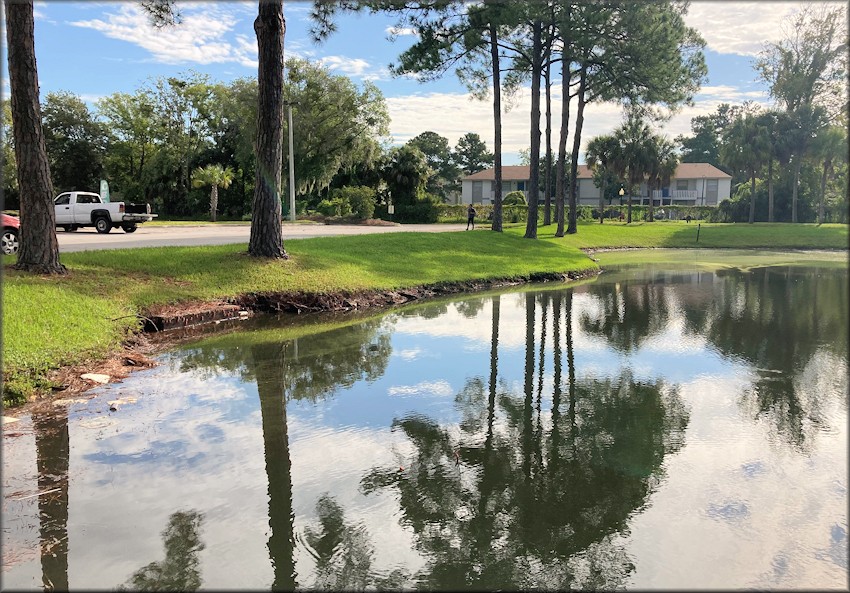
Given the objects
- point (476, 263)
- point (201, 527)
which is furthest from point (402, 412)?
point (476, 263)

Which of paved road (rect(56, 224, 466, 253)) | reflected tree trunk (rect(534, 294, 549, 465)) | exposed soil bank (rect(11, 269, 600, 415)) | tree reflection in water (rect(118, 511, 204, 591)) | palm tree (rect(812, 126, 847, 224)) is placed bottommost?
reflected tree trunk (rect(534, 294, 549, 465))

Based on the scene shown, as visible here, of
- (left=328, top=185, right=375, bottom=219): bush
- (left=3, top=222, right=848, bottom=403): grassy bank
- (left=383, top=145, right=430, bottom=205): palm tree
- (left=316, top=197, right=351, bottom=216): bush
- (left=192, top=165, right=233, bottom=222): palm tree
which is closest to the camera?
(left=3, top=222, right=848, bottom=403): grassy bank

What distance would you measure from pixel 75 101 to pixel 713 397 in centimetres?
5695

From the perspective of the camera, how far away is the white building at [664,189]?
241 ft

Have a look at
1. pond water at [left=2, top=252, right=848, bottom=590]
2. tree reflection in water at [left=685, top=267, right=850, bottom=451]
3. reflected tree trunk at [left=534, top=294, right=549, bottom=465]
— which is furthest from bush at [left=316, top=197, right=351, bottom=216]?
pond water at [left=2, top=252, right=848, bottom=590]

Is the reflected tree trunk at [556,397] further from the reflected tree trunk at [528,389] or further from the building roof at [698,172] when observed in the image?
the building roof at [698,172]

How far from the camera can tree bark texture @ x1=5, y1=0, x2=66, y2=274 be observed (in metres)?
10.3

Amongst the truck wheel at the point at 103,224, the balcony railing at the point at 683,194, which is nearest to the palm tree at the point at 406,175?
the truck wheel at the point at 103,224

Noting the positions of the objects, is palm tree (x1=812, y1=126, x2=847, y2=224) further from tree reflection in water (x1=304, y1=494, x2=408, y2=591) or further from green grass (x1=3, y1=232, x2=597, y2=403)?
tree reflection in water (x1=304, y1=494, x2=408, y2=591)

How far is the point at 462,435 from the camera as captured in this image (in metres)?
6.06

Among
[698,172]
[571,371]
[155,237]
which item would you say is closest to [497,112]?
[155,237]

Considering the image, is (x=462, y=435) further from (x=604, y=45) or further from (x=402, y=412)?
(x=604, y=45)

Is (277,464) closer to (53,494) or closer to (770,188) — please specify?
(53,494)

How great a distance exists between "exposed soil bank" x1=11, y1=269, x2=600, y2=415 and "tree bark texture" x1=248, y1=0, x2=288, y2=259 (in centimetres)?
214
